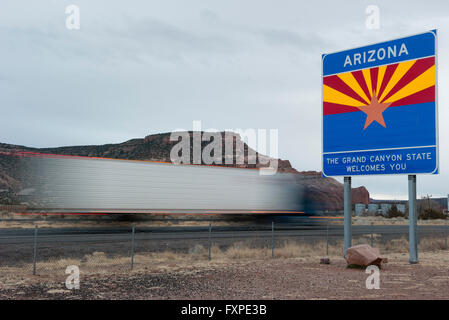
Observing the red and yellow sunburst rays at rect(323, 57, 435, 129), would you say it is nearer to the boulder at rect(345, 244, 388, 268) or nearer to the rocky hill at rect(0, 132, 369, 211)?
the boulder at rect(345, 244, 388, 268)

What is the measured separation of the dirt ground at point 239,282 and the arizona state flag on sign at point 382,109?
11.9 ft

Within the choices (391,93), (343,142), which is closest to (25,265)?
(343,142)

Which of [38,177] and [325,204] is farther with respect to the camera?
[325,204]

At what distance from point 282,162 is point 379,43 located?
285 ft

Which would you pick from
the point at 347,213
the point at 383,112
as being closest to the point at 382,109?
the point at 383,112

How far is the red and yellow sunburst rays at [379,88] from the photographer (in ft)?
56.6

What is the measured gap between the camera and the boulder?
15805 mm

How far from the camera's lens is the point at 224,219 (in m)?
43.9

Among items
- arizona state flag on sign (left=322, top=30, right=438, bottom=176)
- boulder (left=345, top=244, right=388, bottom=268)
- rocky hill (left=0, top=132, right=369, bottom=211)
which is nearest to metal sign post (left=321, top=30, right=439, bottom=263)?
arizona state flag on sign (left=322, top=30, right=438, bottom=176)

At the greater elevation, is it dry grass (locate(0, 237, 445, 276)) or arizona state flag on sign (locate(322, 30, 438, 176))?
arizona state flag on sign (locate(322, 30, 438, 176))

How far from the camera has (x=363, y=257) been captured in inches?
626

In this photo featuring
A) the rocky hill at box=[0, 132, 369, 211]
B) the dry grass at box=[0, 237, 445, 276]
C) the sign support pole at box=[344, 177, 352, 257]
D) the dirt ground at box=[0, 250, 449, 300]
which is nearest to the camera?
the dirt ground at box=[0, 250, 449, 300]

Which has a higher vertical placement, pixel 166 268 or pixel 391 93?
pixel 391 93
